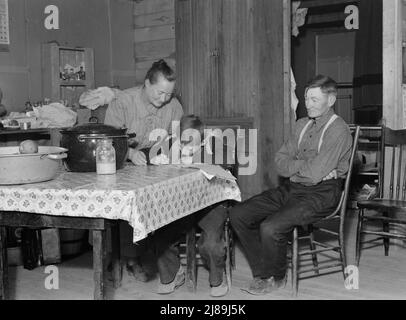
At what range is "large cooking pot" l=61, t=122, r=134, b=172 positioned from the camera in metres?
2.87

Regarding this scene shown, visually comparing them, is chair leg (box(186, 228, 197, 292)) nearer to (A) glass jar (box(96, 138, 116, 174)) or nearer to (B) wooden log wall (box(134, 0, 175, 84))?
(A) glass jar (box(96, 138, 116, 174))

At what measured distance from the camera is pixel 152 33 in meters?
6.12

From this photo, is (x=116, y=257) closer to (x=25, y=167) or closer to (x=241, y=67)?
(x=25, y=167)

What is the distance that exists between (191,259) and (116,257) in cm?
55

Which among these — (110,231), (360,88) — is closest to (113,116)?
(110,231)

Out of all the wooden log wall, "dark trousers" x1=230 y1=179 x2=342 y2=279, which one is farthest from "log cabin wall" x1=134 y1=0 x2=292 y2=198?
"dark trousers" x1=230 y1=179 x2=342 y2=279

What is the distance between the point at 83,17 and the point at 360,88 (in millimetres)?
3188

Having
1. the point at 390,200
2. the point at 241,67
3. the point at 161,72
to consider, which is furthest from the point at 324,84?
the point at 241,67

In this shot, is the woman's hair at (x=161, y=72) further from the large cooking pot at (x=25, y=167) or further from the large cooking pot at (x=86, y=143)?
the large cooking pot at (x=25, y=167)

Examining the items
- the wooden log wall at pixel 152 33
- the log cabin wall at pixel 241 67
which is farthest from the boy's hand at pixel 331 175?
the wooden log wall at pixel 152 33

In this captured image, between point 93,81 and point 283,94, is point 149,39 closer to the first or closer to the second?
point 93,81

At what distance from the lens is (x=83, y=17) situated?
5.64 meters

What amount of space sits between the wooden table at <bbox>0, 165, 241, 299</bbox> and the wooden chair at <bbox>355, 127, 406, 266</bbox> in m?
1.59
